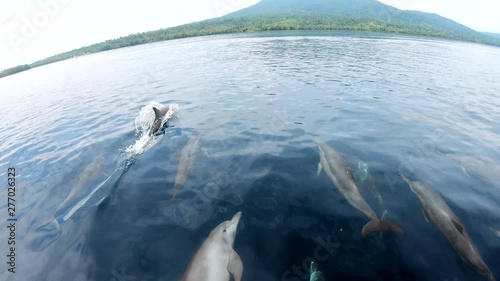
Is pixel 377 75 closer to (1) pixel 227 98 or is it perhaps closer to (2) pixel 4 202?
(1) pixel 227 98

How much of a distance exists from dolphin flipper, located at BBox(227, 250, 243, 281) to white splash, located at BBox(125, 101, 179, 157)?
25.1 ft

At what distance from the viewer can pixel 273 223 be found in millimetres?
7328

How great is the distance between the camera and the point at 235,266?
608 cm

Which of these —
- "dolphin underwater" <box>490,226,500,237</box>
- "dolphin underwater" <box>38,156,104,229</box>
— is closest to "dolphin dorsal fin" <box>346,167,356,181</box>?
"dolphin underwater" <box>490,226,500,237</box>

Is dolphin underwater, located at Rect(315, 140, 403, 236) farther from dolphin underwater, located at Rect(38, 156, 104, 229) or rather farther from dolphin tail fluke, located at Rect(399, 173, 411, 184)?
dolphin underwater, located at Rect(38, 156, 104, 229)

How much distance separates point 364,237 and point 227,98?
48.2 feet

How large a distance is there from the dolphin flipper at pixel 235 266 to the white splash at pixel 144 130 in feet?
25.1

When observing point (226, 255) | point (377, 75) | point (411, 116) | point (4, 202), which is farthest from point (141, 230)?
point (377, 75)

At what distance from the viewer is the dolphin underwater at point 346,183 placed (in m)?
6.91

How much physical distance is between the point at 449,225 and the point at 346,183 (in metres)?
2.76

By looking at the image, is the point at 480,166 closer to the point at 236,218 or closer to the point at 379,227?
the point at 379,227

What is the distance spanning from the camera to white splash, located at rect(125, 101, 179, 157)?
1245 cm

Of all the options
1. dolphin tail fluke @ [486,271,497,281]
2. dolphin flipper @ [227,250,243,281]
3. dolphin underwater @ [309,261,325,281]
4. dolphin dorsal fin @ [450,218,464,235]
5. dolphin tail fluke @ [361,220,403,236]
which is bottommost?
dolphin tail fluke @ [486,271,497,281]

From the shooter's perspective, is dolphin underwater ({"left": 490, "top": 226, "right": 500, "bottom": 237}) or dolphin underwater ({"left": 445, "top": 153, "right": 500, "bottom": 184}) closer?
dolphin underwater ({"left": 490, "top": 226, "right": 500, "bottom": 237})
